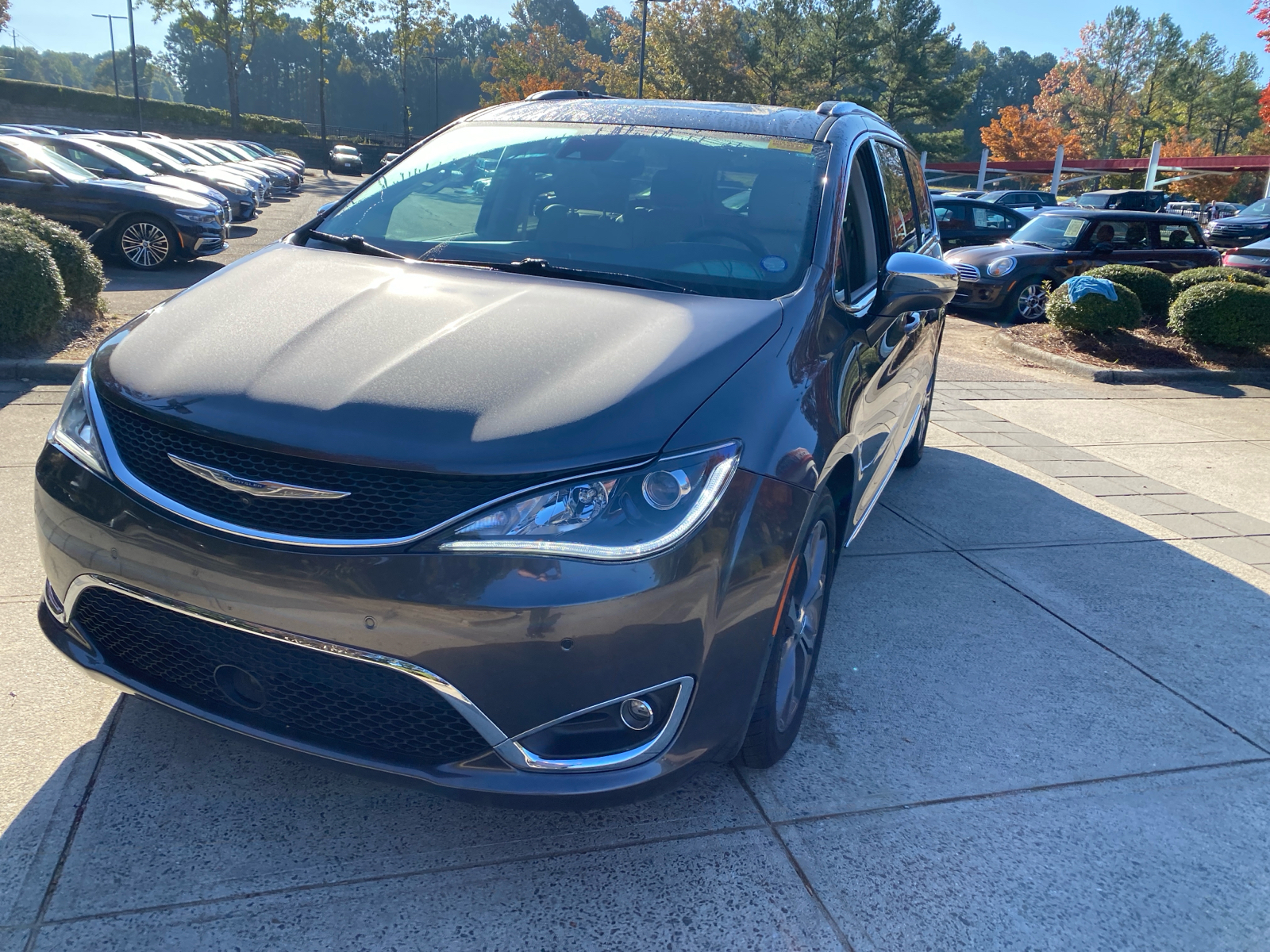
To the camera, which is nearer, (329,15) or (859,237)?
(859,237)

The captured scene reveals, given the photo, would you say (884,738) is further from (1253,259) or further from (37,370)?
(1253,259)

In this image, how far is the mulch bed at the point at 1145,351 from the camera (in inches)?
410

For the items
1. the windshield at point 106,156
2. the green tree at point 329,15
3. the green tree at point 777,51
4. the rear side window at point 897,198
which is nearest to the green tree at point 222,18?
the green tree at point 329,15

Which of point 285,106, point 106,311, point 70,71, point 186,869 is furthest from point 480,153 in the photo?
point 70,71

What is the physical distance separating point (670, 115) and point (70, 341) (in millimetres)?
5594

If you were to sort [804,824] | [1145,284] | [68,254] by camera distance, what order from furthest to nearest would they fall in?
[1145,284] → [68,254] → [804,824]

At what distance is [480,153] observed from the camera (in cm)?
380

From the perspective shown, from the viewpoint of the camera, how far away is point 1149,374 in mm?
9945

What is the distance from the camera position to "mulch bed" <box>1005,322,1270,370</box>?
10422mm

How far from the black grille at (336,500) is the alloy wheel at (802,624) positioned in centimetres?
91

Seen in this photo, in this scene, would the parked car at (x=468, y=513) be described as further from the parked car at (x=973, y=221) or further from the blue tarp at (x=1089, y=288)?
the parked car at (x=973, y=221)

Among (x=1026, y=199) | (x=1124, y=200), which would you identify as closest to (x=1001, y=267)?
(x=1124, y=200)

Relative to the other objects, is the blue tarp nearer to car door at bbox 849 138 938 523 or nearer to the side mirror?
car door at bbox 849 138 938 523

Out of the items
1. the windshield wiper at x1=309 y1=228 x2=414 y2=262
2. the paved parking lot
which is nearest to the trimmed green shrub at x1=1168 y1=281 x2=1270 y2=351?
the paved parking lot
